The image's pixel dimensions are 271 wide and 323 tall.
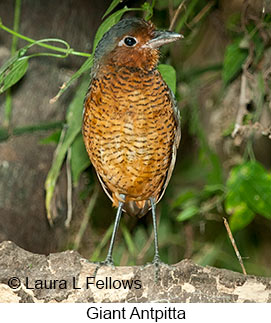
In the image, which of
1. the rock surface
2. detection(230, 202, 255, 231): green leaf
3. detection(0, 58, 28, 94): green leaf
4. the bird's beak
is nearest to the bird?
the bird's beak

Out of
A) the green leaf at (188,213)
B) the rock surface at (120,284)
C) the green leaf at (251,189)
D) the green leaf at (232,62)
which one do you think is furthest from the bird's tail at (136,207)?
the green leaf at (232,62)

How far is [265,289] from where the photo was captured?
1914mm

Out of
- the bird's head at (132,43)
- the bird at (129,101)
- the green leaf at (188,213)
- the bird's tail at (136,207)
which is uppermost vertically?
the bird's head at (132,43)

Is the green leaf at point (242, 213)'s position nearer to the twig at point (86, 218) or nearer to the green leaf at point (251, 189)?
the green leaf at point (251, 189)

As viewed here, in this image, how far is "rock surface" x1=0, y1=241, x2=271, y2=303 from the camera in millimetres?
1900

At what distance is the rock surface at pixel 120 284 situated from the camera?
1.90m

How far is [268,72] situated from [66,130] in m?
0.89

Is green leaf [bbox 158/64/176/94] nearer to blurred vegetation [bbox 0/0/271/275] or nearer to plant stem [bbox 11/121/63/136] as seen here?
blurred vegetation [bbox 0/0/271/275]

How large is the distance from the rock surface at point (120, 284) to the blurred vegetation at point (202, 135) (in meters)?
0.42

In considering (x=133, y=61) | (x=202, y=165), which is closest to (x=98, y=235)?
(x=202, y=165)

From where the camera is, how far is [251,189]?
89.3 inches

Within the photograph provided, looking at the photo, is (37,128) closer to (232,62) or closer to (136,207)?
(136,207)

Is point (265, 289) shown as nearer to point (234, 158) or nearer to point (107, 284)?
point (107, 284)

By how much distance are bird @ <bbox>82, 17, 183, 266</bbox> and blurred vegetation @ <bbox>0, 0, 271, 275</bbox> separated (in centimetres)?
13
